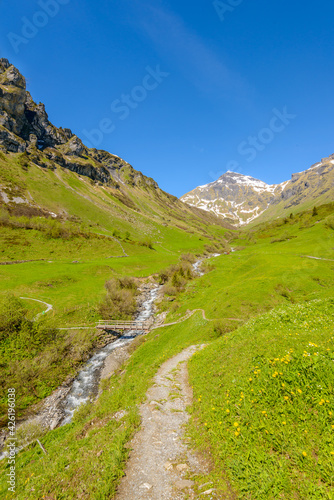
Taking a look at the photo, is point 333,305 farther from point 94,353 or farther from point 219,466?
point 94,353

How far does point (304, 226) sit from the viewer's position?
111m

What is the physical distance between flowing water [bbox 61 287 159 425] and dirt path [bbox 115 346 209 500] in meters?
12.2

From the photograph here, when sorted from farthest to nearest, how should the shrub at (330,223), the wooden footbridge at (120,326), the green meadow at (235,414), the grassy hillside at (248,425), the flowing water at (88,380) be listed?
the shrub at (330,223) < the wooden footbridge at (120,326) < the flowing water at (88,380) < the green meadow at (235,414) < the grassy hillside at (248,425)

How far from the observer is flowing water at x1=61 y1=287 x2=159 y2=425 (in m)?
20.5

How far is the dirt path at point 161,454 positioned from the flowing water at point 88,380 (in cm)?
1222

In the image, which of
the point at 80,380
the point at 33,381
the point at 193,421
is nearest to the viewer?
the point at 193,421

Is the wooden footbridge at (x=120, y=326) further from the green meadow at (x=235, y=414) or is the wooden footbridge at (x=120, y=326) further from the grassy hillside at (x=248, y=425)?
the grassy hillside at (x=248, y=425)

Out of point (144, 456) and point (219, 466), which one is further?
point (144, 456)

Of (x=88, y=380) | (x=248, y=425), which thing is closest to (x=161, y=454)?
(x=248, y=425)

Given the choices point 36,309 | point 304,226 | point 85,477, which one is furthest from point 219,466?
point 304,226

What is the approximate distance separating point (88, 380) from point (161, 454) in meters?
19.5

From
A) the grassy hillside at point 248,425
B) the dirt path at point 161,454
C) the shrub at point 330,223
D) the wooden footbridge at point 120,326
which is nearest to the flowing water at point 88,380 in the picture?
the wooden footbridge at point 120,326

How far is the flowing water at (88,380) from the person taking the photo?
2047 cm

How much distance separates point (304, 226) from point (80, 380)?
127m
